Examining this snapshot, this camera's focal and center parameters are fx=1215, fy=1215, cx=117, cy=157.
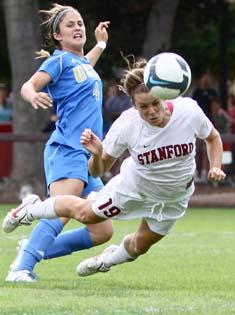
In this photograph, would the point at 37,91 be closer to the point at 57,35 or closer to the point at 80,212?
the point at 57,35

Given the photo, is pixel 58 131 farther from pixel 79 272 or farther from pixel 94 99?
pixel 79 272

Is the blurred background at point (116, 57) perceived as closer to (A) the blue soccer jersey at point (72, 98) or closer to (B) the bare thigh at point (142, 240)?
(A) the blue soccer jersey at point (72, 98)

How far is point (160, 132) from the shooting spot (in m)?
8.60

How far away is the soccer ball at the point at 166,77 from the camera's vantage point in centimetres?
826

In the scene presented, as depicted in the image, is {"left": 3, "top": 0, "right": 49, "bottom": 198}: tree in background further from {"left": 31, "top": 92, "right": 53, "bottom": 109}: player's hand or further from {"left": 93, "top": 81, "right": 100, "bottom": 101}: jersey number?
{"left": 31, "top": 92, "right": 53, "bottom": 109}: player's hand

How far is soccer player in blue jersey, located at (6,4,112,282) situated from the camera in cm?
938

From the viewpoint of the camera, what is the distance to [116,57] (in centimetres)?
3103

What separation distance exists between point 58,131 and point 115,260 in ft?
3.64

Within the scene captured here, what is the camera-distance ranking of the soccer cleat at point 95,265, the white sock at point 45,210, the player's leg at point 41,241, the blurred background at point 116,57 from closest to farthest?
the white sock at point 45,210, the player's leg at point 41,241, the soccer cleat at point 95,265, the blurred background at point 116,57

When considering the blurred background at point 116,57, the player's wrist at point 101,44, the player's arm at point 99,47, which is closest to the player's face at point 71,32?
the player's arm at point 99,47

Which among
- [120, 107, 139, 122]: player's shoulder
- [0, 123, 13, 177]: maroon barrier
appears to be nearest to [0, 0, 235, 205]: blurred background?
[0, 123, 13, 177]: maroon barrier

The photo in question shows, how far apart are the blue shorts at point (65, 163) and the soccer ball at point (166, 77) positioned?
4.26ft

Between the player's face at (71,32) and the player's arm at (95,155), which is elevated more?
the player's face at (71,32)

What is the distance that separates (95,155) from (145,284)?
141 cm
